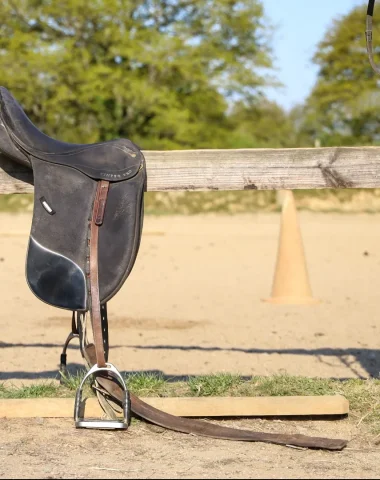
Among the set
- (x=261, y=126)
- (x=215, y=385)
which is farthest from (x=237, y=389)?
(x=261, y=126)

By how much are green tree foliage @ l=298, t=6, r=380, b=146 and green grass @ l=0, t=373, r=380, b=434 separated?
108 ft

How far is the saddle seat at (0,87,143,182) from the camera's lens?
3557 millimetres

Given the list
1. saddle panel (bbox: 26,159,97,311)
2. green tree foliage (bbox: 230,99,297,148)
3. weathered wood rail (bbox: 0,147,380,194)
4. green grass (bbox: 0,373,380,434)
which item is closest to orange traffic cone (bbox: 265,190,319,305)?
green grass (bbox: 0,373,380,434)

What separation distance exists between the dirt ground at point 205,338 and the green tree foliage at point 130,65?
14.9 metres

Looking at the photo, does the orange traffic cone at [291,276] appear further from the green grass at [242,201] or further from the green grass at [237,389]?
the green grass at [242,201]

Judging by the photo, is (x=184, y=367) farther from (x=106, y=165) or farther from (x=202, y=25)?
(x=202, y=25)

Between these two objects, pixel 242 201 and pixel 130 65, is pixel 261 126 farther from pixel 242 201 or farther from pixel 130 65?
pixel 242 201

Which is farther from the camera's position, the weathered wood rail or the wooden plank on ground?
the weathered wood rail

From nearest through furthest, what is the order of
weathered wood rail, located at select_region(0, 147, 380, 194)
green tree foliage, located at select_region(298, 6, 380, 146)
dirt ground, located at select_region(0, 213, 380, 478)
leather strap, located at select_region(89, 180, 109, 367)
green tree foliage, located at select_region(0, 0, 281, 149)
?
1. dirt ground, located at select_region(0, 213, 380, 478)
2. leather strap, located at select_region(89, 180, 109, 367)
3. weathered wood rail, located at select_region(0, 147, 380, 194)
4. green tree foliage, located at select_region(0, 0, 281, 149)
5. green tree foliage, located at select_region(298, 6, 380, 146)

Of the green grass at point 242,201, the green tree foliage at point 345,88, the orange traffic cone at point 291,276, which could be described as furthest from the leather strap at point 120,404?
the green tree foliage at point 345,88

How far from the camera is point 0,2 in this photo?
2856 centimetres

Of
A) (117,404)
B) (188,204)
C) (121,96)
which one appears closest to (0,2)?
(121,96)

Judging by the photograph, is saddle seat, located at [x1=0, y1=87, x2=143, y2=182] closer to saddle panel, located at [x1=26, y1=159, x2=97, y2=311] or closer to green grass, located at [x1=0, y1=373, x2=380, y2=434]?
saddle panel, located at [x1=26, y1=159, x2=97, y2=311]

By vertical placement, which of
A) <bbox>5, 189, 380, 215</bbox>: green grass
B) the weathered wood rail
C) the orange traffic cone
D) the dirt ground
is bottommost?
the dirt ground
